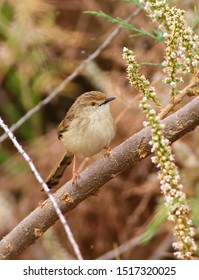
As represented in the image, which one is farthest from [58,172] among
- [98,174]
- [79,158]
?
[98,174]

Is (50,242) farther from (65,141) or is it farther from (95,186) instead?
(95,186)

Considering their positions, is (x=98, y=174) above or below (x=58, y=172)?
below

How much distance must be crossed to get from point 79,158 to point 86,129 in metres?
1.79

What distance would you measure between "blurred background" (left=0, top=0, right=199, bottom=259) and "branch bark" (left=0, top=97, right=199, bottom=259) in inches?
88.9

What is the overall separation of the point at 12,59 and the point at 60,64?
0.51m

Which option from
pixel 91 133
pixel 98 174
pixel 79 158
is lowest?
pixel 98 174

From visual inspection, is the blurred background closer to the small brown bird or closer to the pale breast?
the small brown bird

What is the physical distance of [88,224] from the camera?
6.07 m

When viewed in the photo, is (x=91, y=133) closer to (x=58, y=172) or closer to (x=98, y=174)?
(x=58, y=172)

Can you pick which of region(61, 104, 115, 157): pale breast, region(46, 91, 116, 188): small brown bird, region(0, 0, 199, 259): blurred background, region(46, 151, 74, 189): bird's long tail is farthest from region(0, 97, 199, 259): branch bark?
region(0, 0, 199, 259): blurred background

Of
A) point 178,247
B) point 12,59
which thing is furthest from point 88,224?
point 178,247

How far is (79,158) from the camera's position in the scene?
5.91m

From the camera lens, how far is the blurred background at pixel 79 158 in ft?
17.8

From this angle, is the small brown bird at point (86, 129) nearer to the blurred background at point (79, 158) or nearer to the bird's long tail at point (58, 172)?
the bird's long tail at point (58, 172)
